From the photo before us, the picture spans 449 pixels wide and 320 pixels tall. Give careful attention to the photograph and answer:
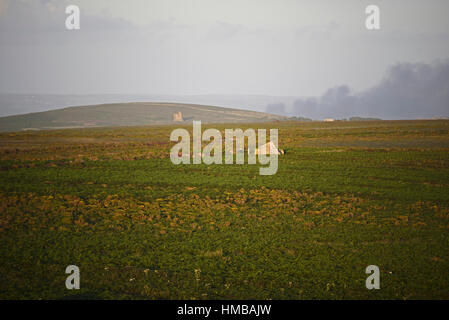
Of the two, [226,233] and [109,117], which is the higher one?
[109,117]

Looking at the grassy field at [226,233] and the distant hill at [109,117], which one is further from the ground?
the distant hill at [109,117]

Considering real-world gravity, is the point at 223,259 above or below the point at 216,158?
below

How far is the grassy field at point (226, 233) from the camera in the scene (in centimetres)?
1101

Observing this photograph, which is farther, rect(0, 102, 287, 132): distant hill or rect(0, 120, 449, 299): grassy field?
rect(0, 102, 287, 132): distant hill

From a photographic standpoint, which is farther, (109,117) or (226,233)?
(109,117)

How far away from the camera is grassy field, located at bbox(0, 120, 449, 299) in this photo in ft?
36.1

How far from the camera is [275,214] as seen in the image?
59.4 feet

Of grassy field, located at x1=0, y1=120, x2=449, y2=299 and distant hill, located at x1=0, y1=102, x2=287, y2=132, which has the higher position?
distant hill, located at x1=0, y1=102, x2=287, y2=132

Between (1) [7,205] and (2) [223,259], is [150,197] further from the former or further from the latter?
(2) [223,259]

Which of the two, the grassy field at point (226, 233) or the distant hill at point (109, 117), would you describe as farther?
the distant hill at point (109, 117)

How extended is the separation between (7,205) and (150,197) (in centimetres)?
740

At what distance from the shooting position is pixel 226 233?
15492 mm
